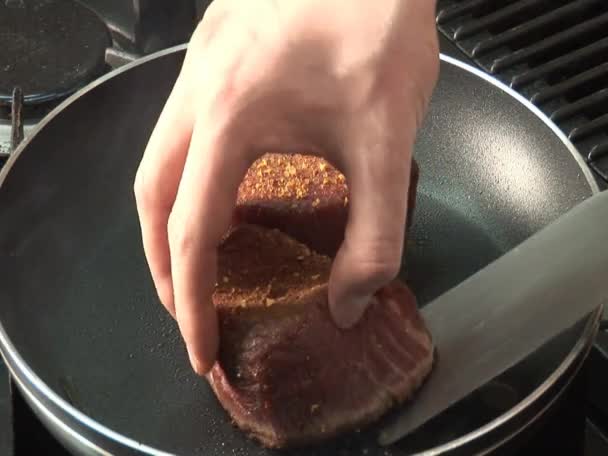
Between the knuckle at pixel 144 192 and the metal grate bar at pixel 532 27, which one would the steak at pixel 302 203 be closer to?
the knuckle at pixel 144 192

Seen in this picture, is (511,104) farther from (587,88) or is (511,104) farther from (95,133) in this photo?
(95,133)

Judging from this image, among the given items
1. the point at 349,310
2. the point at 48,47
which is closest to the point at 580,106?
the point at 349,310

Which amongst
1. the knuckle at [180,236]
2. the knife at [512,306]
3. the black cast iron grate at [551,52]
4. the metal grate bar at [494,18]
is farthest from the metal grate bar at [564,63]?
the knuckle at [180,236]

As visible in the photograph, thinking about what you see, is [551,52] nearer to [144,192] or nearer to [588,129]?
[588,129]

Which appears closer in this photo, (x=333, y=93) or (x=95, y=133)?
(x=333, y=93)

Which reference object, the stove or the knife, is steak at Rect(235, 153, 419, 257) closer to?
the knife

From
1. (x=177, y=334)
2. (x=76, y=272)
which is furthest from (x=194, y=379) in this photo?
(x=76, y=272)
